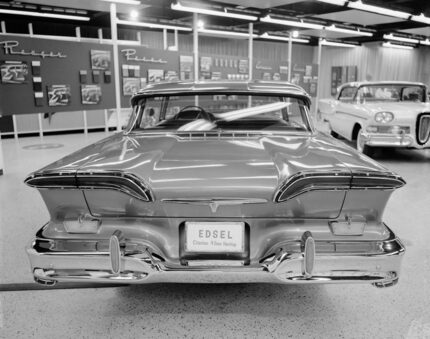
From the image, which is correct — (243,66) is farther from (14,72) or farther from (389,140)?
(389,140)

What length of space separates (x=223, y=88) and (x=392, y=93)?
5.85m

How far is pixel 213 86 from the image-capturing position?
2.51 meters

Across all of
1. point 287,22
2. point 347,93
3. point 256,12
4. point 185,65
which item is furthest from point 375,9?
point 185,65

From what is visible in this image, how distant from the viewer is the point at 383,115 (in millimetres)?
5973

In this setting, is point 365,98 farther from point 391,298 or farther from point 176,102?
point 391,298

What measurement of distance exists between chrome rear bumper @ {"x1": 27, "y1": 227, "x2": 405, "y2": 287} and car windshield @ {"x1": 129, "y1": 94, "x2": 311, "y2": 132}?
3.40ft

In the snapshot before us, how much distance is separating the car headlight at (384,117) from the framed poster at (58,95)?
6634 millimetres

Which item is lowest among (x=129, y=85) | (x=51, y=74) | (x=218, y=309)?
(x=218, y=309)

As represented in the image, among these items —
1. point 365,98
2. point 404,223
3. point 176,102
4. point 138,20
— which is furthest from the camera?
point 138,20

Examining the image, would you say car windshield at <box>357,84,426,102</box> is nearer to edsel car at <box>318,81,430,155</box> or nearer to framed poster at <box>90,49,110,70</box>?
edsel car at <box>318,81,430,155</box>

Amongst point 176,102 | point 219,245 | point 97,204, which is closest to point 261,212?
point 219,245

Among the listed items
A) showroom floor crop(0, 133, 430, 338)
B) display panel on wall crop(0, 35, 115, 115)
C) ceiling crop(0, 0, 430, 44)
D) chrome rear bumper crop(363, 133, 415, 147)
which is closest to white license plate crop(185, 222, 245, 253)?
showroom floor crop(0, 133, 430, 338)

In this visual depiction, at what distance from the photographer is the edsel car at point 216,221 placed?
157 centimetres

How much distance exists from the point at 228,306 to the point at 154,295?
0.46 meters
